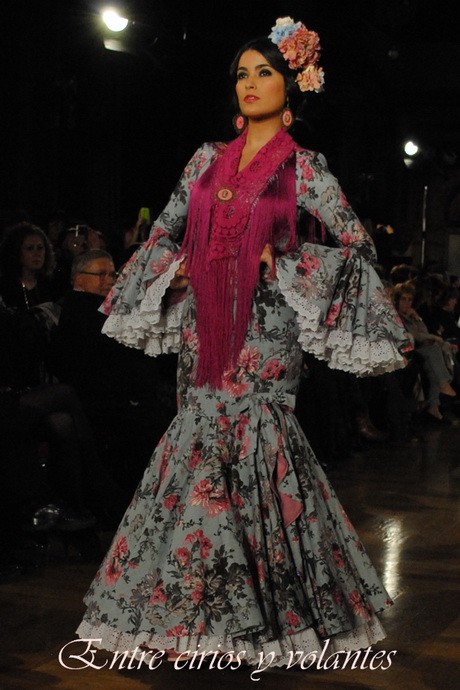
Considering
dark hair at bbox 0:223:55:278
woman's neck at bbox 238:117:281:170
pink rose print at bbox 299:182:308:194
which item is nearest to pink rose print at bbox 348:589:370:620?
pink rose print at bbox 299:182:308:194

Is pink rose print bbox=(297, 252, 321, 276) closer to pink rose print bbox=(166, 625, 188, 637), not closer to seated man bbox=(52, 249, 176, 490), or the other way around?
pink rose print bbox=(166, 625, 188, 637)

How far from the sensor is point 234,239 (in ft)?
10.7

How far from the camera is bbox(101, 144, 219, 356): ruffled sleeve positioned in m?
3.37

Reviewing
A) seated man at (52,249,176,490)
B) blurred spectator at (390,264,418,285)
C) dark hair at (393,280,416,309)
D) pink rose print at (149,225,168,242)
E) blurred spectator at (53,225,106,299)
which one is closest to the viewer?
pink rose print at (149,225,168,242)

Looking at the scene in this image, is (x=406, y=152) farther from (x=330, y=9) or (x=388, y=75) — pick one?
(x=330, y=9)

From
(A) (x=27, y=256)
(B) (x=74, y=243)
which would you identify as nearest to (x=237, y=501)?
(A) (x=27, y=256)

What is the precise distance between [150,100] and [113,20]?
2.72 m

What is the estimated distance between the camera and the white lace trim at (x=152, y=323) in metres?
3.34

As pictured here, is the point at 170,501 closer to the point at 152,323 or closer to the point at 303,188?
the point at 152,323

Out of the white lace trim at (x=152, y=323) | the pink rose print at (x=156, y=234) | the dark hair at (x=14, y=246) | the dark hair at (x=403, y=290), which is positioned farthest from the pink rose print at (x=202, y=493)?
the dark hair at (x=403, y=290)

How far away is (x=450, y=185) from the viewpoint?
73.0 ft

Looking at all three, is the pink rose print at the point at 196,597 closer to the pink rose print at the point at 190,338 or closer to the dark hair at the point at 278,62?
the pink rose print at the point at 190,338

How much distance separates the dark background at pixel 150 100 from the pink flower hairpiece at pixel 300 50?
0.30m

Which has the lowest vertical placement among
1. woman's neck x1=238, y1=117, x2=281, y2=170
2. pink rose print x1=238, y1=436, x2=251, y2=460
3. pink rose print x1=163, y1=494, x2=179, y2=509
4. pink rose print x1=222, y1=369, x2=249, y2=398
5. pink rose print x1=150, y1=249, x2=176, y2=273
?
pink rose print x1=163, y1=494, x2=179, y2=509
